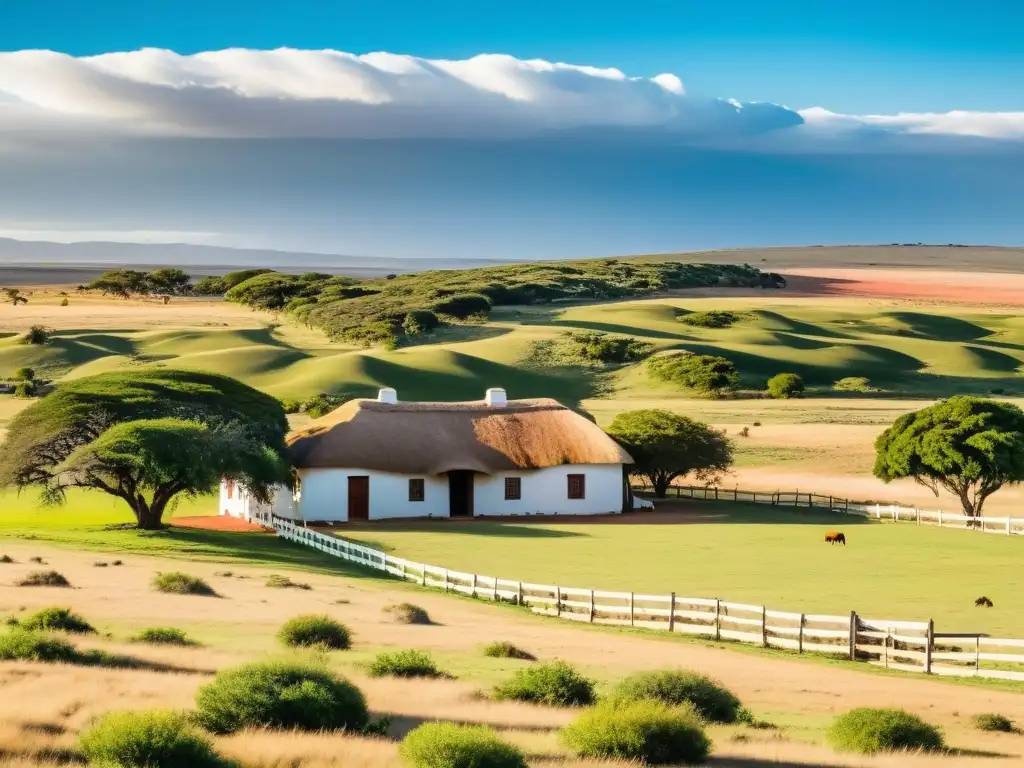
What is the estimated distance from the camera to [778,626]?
88.5ft

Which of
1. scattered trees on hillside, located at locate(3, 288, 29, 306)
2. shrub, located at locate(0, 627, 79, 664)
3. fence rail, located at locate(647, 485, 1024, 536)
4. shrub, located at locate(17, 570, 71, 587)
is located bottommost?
fence rail, located at locate(647, 485, 1024, 536)

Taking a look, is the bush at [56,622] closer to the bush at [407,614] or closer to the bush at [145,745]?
the bush at [407,614]

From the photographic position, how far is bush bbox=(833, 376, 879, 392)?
101 meters

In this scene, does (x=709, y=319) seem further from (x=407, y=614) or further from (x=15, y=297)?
(x=407, y=614)

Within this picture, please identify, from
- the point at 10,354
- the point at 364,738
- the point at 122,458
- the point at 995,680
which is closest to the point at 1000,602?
the point at 995,680

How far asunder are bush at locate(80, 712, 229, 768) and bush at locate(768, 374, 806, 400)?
86.8 meters

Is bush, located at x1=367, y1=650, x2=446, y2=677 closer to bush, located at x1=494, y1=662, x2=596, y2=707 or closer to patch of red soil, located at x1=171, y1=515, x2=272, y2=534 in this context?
bush, located at x1=494, y1=662, x2=596, y2=707

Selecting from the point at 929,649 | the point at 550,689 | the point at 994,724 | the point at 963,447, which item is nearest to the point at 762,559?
the point at 929,649

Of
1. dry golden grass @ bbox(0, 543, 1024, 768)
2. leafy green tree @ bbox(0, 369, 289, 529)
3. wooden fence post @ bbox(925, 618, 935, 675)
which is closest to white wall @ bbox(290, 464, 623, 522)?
leafy green tree @ bbox(0, 369, 289, 529)

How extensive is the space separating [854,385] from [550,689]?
8957cm

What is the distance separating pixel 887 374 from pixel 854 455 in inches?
1619

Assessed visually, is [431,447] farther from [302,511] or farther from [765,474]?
[765,474]

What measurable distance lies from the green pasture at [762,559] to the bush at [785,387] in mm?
44013

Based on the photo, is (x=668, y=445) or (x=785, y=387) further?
(x=785, y=387)
